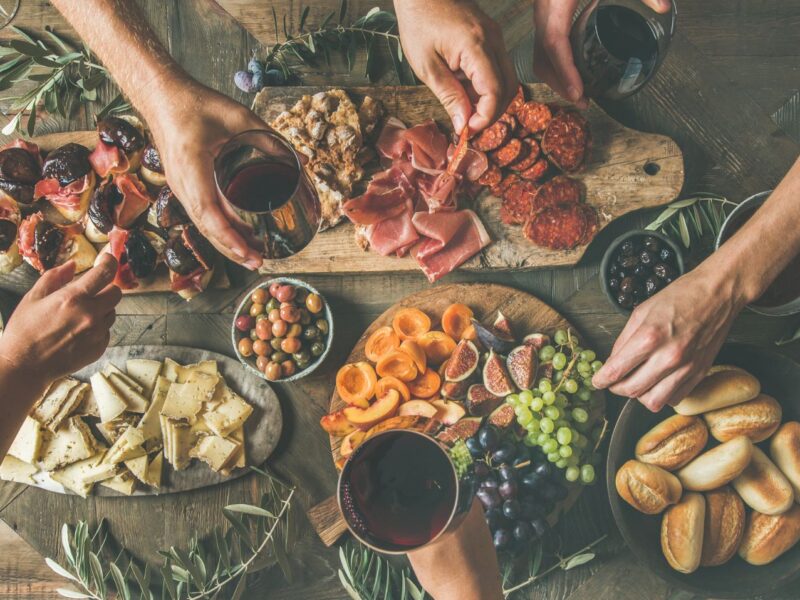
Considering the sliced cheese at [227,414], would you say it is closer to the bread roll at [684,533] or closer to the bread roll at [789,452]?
the bread roll at [684,533]

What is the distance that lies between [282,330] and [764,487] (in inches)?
46.9

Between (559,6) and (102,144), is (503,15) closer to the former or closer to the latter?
(559,6)

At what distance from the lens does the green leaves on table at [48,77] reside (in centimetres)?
173

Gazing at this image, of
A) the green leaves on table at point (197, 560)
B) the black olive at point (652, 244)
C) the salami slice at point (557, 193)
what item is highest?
the salami slice at point (557, 193)

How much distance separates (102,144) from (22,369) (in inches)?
26.6

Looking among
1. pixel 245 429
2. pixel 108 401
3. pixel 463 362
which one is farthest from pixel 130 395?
pixel 463 362

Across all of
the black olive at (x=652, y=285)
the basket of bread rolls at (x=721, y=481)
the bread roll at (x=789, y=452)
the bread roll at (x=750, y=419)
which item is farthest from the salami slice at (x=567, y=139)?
the bread roll at (x=789, y=452)

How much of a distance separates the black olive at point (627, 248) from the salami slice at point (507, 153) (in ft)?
1.15

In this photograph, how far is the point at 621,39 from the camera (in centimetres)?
133

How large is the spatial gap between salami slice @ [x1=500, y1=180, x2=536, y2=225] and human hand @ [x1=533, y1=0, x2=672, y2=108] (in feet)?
0.80

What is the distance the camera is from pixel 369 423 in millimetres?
1545

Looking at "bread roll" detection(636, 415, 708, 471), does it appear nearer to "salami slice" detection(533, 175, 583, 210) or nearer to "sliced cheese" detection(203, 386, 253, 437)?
"salami slice" detection(533, 175, 583, 210)

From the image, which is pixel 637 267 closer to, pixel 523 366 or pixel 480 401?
pixel 523 366

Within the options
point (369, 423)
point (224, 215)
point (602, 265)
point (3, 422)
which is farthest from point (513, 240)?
point (3, 422)
